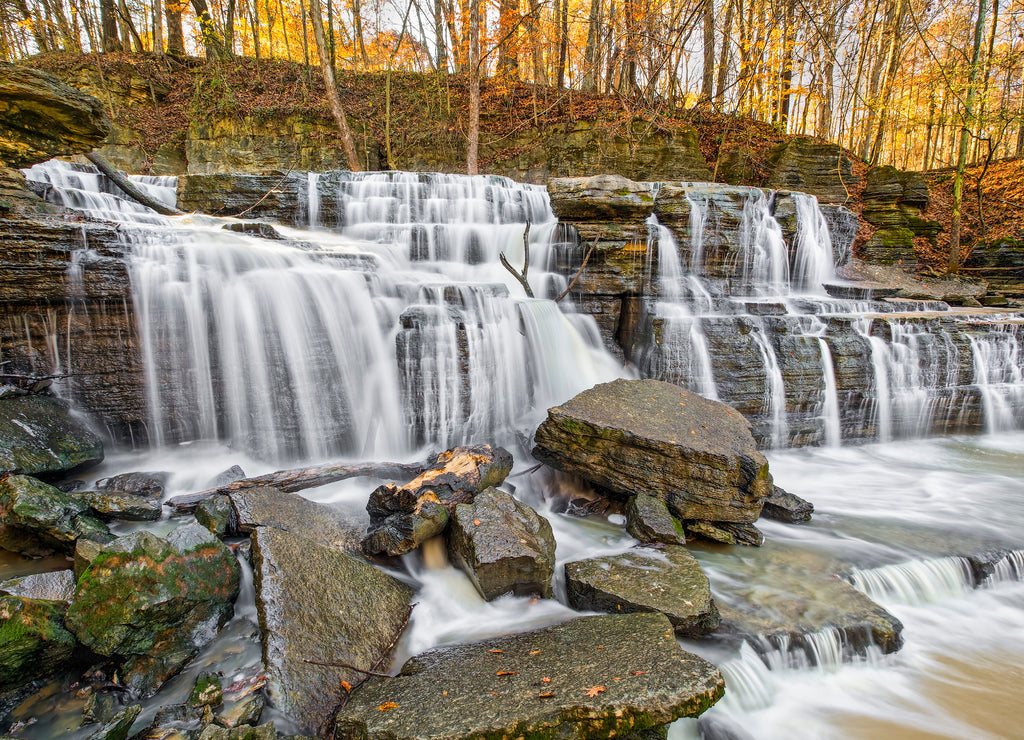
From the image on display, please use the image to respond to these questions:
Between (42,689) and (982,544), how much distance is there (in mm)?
6610

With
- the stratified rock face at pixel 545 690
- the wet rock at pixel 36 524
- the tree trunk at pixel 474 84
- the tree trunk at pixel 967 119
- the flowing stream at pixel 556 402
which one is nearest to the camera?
the stratified rock face at pixel 545 690

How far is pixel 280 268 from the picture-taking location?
5.71 metres

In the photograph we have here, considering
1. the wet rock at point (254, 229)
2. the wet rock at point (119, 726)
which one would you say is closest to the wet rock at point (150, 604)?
the wet rock at point (119, 726)

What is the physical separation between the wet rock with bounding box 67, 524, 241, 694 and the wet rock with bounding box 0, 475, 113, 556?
92cm

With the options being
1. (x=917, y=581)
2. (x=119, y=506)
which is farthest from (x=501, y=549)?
(x=917, y=581)

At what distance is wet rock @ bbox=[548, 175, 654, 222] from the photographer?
6.86 metres

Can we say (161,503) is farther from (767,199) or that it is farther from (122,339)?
(767,199)

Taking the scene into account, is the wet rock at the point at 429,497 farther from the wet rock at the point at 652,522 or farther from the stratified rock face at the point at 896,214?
the stratified rock face at the point at 896,214

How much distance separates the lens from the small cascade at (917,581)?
11.8ft

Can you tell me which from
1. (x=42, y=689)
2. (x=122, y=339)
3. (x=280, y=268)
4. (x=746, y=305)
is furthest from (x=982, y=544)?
(x=122, y=339)

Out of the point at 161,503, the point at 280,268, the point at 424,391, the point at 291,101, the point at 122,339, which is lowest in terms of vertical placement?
the point at 161,503

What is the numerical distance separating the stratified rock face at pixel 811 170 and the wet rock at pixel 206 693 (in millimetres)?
14741

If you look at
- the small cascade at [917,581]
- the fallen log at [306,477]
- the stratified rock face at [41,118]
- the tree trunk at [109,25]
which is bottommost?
the small cascade at [917,581]

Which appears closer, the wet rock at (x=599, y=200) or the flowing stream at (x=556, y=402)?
the flowing stream at (x=556, y=402)
